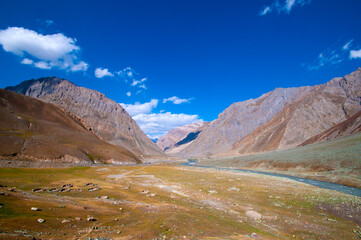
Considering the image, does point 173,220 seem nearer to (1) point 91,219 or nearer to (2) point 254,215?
(1) point 91,219

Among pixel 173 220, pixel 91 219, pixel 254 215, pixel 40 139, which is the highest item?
pixel 40 139

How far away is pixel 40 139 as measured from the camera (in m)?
74.5

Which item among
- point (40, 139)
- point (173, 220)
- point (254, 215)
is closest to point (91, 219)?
point (173, 220)

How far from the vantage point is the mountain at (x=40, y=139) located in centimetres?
6462

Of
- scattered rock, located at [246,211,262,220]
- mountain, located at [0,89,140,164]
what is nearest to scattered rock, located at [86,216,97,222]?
scattered rock, located at [246,211,262,220]

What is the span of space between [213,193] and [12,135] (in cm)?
7638

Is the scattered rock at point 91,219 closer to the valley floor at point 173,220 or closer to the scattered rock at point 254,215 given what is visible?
the valley floor at point 173,220

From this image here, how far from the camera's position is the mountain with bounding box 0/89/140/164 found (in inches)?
2544

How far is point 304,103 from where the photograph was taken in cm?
19500

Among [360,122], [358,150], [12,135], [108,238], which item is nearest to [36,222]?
[108,238]

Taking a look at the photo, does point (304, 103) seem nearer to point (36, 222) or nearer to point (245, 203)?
point (245, 203)

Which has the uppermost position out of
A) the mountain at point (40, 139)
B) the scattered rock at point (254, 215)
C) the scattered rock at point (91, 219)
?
the mountain at point (40, 139)

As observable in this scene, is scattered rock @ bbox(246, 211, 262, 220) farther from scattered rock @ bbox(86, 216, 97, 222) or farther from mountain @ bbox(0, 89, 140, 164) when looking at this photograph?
mountain @ bbox(0, 89, 140, 164)

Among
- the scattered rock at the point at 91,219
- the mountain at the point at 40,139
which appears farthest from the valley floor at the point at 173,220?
the mountain at the point at 40,139
